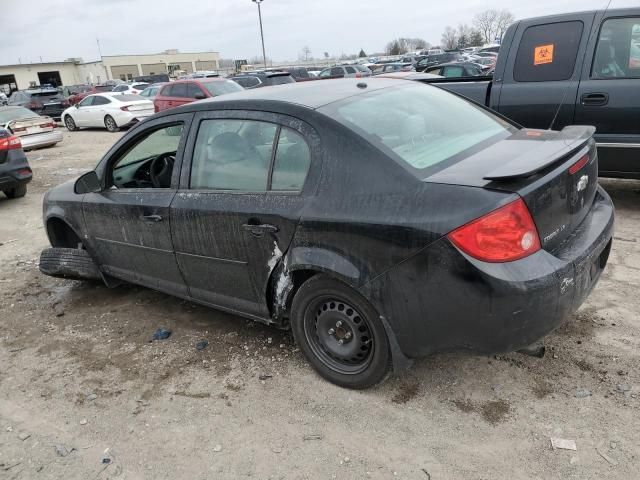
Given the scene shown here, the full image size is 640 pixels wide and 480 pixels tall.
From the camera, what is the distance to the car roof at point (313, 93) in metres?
3.05

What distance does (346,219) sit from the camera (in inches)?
103

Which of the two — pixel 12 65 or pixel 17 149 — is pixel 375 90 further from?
pixel 12 65

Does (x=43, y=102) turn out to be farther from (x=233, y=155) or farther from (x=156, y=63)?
(x=156, y=63)

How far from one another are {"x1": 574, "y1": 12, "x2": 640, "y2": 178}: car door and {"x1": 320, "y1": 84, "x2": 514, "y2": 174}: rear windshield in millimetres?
2355

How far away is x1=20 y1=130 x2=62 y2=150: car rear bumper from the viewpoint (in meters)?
14.4

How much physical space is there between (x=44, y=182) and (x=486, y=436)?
1040cm

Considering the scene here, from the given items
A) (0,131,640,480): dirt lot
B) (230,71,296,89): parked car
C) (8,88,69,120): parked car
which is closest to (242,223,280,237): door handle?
(0,131,640,480): dirt lot

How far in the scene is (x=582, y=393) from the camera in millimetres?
2793

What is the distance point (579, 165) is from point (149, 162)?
339 cm

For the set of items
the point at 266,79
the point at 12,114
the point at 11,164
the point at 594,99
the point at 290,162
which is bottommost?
the point at 11,164

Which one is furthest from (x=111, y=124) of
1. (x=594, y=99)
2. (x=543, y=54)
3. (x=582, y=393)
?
(x=582, y=393)

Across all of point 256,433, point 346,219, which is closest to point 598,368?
point 346,219

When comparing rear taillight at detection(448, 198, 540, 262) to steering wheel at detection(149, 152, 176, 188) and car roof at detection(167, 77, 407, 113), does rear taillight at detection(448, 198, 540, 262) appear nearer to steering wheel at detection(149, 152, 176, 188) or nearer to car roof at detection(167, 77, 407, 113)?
car roof at detection(167, 77, 407, 113)

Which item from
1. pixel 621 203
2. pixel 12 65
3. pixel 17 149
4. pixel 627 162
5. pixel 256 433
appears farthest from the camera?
pixel 12 65
